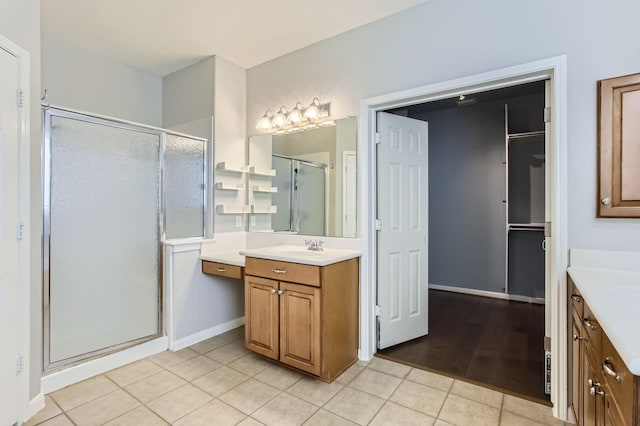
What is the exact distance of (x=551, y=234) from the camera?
191 cm

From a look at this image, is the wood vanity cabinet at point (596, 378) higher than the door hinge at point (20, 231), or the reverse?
the door hinge at point (20, 231)

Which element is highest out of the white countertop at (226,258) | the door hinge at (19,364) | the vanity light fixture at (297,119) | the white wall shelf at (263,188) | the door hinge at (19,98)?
the vanity light fixture at (297,119)

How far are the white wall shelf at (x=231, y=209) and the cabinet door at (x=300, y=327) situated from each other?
124cm

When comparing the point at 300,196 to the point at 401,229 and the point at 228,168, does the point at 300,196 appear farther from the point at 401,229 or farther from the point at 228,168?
the point at 401,229

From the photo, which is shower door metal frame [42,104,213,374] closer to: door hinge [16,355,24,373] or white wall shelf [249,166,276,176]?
door hinge [16,355,24,373]

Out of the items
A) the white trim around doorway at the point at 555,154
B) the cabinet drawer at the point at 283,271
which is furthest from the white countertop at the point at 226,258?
the white trim around doorway at the point at 555,154

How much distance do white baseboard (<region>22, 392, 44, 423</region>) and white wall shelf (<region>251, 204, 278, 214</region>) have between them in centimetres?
209

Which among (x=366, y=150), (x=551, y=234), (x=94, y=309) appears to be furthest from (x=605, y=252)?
(x=94, y=309)

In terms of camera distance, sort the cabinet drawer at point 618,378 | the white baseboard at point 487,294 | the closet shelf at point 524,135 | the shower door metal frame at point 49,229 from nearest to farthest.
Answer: the cabinet drawer at point 618,378, the shower door metal frame at point 49,229, the closet shelf at point 524,135, the white baseboard at point 487,294

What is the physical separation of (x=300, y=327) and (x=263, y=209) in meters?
1.45

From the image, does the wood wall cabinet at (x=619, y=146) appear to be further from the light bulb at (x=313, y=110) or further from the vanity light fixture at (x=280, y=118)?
the vanity light fixture at (x=280, y=118)

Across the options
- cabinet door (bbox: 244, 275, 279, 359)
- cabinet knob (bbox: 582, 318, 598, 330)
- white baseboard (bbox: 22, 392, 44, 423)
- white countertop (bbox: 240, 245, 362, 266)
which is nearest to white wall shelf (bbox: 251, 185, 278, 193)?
white countertop (bbox: 240, 245, 362, 266)

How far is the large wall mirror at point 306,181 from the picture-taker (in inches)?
108

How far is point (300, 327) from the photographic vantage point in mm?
2230
